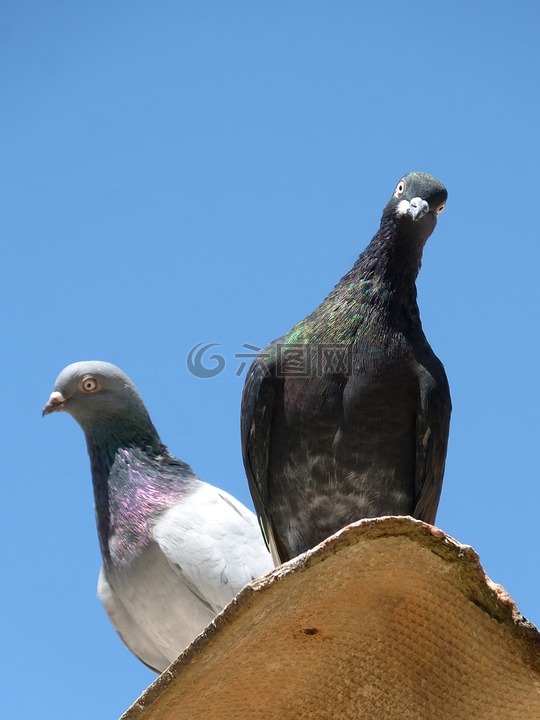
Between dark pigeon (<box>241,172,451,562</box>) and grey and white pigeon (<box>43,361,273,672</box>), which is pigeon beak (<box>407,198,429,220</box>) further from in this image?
grey and white pigeon (<box>43,361,273,672</box>)

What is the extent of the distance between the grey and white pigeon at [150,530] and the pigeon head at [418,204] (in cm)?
300

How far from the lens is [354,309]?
689 cm

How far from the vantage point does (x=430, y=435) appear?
678 centimetres

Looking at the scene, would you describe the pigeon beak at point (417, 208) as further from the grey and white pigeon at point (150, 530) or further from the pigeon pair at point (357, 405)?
the grey and white pigeon at point (150, 530)

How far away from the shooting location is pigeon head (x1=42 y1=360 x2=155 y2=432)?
9.43m

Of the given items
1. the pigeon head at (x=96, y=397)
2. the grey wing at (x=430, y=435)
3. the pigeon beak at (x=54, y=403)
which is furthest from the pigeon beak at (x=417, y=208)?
the pigeon beak at (x=54, y=403)

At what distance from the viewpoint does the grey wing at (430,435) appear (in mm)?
6738

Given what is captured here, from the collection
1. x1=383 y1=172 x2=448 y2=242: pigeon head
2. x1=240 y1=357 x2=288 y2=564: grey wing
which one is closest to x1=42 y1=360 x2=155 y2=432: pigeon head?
x1=240 y1=357 x2=288 y2=564: grey wing

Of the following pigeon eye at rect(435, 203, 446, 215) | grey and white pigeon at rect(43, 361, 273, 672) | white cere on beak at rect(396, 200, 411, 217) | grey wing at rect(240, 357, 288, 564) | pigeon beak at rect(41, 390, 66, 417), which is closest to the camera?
grey wing at rect(240, 357, 288, 564)

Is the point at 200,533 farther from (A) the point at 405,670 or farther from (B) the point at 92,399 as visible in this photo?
(A) the point at 405,670

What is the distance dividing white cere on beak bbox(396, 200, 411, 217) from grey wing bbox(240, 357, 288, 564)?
1.26m

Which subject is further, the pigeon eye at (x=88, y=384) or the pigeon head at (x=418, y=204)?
the pigeon eye at (x=88, y=384)

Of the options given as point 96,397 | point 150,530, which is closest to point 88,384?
point 96,397

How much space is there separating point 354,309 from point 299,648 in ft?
9.87
